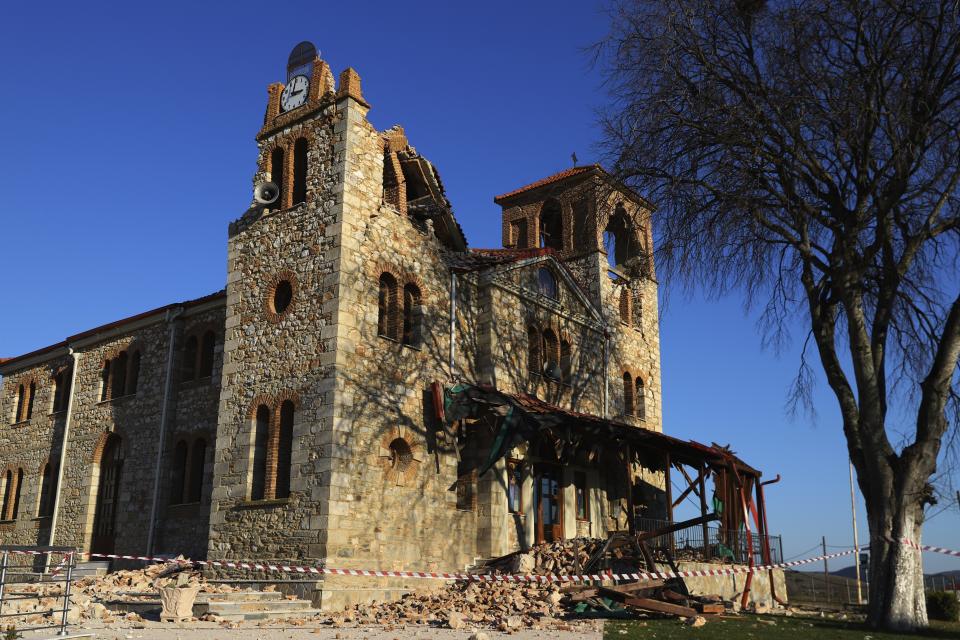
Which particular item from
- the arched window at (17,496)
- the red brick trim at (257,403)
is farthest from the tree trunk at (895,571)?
the arched window at (17,496)

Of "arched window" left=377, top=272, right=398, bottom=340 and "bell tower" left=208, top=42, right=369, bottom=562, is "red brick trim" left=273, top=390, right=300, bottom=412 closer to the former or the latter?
"bell tower" left=208, top=42, right=369, bottom=562

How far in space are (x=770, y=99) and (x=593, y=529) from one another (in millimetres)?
11706

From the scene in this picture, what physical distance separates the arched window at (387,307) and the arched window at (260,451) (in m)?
2.81

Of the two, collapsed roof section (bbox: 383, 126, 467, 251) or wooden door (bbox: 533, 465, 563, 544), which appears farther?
wooden door (bbox: 533, 465, 563, 544)

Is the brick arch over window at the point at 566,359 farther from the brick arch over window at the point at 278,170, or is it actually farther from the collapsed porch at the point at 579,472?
the brick arch over window at the point at 278,170

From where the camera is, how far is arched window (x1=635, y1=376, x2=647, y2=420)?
24969mm

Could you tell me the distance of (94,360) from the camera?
23016mm

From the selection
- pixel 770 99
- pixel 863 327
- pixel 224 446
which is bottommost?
pixel 224 446

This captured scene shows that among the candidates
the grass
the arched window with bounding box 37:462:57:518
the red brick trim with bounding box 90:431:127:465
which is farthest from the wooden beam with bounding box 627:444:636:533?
the arched window with bounding box 37:462:57:518

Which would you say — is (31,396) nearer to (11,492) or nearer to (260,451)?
(11,492)

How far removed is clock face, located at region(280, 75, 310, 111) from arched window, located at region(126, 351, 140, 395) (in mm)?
7762

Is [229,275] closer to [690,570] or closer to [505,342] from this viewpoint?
[505,342]

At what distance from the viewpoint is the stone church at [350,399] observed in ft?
52.0

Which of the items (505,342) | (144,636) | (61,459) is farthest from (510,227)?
(144,636)
